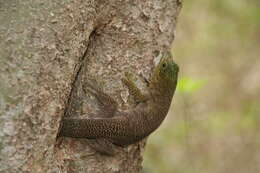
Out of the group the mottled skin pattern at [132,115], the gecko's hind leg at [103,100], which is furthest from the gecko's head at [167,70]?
the gecko's hind leg at [103,100]

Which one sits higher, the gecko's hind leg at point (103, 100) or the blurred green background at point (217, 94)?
the gecko's hind leg at point (103, 100)

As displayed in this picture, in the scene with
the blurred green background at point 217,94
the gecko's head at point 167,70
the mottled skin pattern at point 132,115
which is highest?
the gecko's head at point 167,70

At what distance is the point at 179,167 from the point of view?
7.45 meters

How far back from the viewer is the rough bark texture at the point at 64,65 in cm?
273

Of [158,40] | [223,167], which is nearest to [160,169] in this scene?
[223,167]

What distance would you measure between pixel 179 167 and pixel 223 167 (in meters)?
0.59

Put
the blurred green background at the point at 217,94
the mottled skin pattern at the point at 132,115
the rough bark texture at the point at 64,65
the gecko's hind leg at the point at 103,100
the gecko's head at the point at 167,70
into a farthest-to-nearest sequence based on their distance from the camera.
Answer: the blurred green background at the point at 217,94, the gecko's head at the point at 167,70, the gecko's hind leg at the point at 103,100, the mottled skin pattern at the point at 132,115, the rough bark texture at the point at 64,65

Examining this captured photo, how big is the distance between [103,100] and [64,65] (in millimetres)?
432

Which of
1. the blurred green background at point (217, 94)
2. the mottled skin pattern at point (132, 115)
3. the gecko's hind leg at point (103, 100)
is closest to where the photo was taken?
the mottled skin pattern at point (132, 115)

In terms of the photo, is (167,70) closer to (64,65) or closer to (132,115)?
(132,115)

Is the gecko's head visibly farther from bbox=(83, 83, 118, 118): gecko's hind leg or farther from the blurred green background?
the blurred green background

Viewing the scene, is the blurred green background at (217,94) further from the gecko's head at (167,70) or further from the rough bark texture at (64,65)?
the rough bark texture at (64,65)

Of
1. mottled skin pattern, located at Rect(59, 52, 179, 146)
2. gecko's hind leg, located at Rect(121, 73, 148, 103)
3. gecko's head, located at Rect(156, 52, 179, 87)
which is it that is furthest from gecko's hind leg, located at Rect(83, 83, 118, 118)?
gecko's head, located at Rect(156, 52, 179, 87)

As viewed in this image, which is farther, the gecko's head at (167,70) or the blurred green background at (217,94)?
the blurred green background at (217,94)
